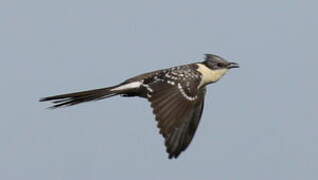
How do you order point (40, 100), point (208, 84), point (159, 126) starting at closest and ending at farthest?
point (159, 126), point (40, 100), point (208, 84)

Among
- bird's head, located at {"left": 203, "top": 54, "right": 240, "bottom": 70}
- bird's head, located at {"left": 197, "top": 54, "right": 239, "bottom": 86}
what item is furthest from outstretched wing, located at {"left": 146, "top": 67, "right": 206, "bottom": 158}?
bird's head, located at {"left": 203, "top": 54, "right": 240, "bottom": 70}

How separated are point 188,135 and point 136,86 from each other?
1.28 m

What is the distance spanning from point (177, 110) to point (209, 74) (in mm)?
1722

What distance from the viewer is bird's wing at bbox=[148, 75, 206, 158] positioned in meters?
10.3

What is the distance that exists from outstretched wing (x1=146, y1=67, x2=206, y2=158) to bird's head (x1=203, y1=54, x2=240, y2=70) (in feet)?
2.38

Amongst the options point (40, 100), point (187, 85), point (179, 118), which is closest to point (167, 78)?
point (187, 85)

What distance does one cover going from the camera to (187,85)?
11.4 meters

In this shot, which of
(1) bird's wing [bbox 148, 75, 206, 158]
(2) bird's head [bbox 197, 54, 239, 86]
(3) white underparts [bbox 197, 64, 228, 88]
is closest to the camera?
(1) bird's wing [bbox 148, 75, 206, 158]

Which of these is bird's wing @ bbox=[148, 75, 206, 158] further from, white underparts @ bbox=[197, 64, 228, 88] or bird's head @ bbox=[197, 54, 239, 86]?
bird's head @ bbox=[197, 54, 239, 86]

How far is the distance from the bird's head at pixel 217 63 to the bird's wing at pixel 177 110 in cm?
82

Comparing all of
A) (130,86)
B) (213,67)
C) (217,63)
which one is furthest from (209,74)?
(130,86)

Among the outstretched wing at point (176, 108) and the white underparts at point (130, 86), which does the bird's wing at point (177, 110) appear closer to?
the outstretched wing at point (176, 108)

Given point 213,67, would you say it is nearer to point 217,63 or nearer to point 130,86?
point 217,63

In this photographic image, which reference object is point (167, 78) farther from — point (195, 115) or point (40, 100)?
point (40, 100)
